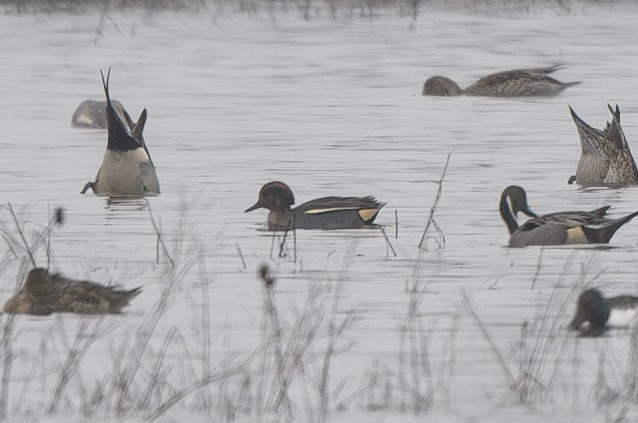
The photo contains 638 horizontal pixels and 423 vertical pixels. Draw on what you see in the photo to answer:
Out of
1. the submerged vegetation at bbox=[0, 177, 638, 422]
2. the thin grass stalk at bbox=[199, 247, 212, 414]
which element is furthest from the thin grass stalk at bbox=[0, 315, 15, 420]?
the thin grass stalk at bbox=[199, 247, 212, 414]

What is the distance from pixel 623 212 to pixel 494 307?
3305 mm

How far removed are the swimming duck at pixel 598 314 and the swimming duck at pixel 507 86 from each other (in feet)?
37.2

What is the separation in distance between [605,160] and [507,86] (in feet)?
21.7

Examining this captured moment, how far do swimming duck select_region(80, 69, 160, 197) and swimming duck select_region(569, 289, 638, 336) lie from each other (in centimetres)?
486

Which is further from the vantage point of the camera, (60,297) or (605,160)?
(605,160)

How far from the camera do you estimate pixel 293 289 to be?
22.3ft

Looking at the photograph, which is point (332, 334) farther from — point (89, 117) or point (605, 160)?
point (89, 117)

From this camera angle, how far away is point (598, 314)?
5.86m

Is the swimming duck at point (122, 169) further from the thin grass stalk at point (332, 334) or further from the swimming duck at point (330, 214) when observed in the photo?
the thin grass stalk at point (332, 334)

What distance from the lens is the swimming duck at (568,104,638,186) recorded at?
1088cm

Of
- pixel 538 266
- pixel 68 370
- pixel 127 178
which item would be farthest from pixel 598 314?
pixel 127 178

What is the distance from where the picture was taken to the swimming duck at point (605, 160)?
35.7 feet

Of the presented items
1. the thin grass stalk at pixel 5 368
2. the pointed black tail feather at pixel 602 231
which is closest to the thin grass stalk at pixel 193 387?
the thin grass stalk at pixel 5 368

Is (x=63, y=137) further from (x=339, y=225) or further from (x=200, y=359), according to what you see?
(x=200, y=359)
